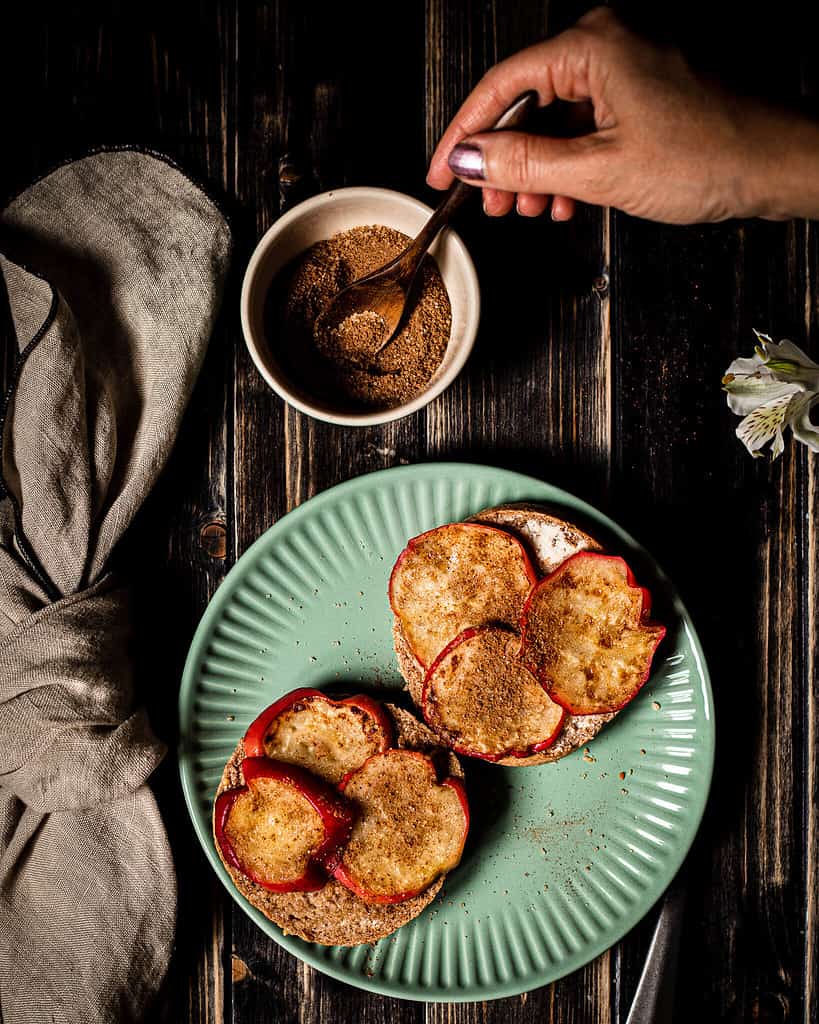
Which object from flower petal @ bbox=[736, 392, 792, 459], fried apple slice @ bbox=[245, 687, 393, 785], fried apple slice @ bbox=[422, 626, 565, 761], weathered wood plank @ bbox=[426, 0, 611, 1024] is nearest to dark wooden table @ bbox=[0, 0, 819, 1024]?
weathered wood plank @ bbox=[426, 0, 611, 1024]

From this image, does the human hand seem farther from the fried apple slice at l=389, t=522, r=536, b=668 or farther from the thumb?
the fried apple slice at l=389, t=522, r=536, b=668

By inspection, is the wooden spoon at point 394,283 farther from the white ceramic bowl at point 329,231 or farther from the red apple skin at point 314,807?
the red apple skin at point 314,807

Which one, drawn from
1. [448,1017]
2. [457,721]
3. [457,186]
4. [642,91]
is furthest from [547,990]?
[642,91]

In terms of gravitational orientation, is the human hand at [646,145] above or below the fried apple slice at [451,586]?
above

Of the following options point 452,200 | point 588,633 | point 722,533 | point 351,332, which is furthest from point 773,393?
point 351,332

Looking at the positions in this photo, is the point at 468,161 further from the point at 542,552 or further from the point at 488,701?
the point at 488,701

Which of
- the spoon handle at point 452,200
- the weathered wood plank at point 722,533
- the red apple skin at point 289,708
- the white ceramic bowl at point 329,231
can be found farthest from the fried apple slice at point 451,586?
the spoon handle at point 452,200

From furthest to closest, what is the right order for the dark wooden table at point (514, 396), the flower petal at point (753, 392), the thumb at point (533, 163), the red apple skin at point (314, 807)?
the dark wooden table at point (514, 396)
the flower petal at point (753, 392)
the red apple skin at point (314, 807)
the thumb at point (533, 163)

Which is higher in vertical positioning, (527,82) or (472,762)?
(527,82)
